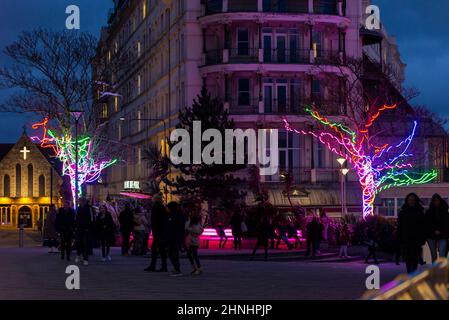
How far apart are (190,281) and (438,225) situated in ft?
17.5

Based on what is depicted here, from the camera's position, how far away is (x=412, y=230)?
17.3 m

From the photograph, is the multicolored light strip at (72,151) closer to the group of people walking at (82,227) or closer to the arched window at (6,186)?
the group of people walking at (82,227)

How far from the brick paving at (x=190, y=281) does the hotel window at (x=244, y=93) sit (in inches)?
1171

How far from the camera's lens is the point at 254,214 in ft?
119

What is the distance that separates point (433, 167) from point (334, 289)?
4715 cm

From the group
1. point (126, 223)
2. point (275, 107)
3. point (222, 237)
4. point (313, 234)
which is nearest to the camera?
point (126, 223)

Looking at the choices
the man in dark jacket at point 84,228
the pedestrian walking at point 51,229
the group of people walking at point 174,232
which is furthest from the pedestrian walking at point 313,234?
the group of people walking at point 174,232

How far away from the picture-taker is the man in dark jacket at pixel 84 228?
24.2 meters

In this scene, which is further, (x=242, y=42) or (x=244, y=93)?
(x=242, y=42)

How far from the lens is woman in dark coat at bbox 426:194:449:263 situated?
17.3 meters

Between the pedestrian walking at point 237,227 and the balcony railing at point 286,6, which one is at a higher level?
the balcony railing at point 286,6

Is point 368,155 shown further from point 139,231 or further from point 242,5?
point 242,5

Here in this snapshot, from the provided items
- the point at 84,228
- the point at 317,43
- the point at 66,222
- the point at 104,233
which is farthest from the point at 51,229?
the point at 317,43
